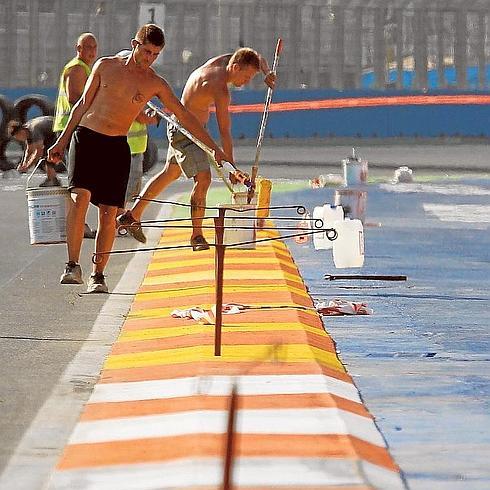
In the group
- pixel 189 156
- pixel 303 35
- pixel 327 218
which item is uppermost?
pixel 303 35

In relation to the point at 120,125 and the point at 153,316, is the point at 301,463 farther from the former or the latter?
the point at 120,125

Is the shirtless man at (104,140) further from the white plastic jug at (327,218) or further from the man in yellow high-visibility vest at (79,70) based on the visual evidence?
the man in yellow high-visibility vest at (79,70)

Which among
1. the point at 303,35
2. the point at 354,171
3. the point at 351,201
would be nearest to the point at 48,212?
the point at 351,201

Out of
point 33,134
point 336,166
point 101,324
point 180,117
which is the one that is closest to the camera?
point 101,324

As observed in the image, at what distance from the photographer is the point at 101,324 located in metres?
9.20

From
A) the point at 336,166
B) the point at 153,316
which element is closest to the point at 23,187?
the point at 336,166

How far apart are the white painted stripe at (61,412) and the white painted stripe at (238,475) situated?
0.48ft

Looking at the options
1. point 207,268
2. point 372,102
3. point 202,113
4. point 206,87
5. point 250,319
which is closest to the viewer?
point 250,319

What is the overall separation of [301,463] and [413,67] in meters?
30.8

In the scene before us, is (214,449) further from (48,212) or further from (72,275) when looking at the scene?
(48,212)

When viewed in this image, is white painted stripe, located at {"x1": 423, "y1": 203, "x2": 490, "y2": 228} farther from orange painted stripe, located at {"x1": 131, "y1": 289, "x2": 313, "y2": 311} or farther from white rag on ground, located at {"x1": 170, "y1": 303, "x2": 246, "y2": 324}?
white rag on ground, located at {"x1": 170, "y1": 303, "x2": 246, "y2": 324}

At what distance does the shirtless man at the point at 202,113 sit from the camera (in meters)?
11.9

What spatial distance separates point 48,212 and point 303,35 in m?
25.9

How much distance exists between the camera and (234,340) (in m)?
8.38
